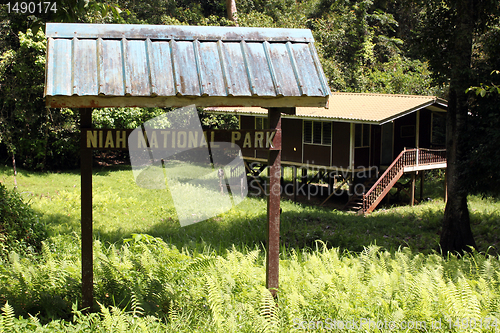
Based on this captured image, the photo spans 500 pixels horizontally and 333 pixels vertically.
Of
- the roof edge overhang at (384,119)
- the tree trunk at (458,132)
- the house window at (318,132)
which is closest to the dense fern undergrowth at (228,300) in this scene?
the tree trunk at (458,132)

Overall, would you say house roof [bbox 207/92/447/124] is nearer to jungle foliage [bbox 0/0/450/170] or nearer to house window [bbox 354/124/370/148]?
house window [bbox 354/124/370/148]

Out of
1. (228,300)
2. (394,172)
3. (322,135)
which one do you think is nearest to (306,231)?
(228,300)

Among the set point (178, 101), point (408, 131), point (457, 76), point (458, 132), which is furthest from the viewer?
point (408, 131)

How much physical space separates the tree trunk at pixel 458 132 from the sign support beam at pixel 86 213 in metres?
9.53

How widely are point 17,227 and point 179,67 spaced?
4974 millimetres

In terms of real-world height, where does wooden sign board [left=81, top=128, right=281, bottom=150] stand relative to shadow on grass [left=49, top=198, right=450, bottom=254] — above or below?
above

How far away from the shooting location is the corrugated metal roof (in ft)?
13.7

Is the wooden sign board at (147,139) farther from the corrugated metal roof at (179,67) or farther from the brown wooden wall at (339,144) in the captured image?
the brown wooden wall at (339,144)

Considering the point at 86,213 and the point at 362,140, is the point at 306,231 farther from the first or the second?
the point at 362,140

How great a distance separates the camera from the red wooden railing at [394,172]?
59.9 ft

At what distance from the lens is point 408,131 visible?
22078mm

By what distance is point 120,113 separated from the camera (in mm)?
22281

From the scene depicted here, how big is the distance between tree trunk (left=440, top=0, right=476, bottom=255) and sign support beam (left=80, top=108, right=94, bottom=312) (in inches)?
375

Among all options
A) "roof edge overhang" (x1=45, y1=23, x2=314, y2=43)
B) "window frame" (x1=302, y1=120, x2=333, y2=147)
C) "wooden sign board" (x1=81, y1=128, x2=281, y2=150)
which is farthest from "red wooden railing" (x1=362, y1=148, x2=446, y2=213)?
"wooden sign board" (x1=81, y1=128, x2=281, y2=150)
